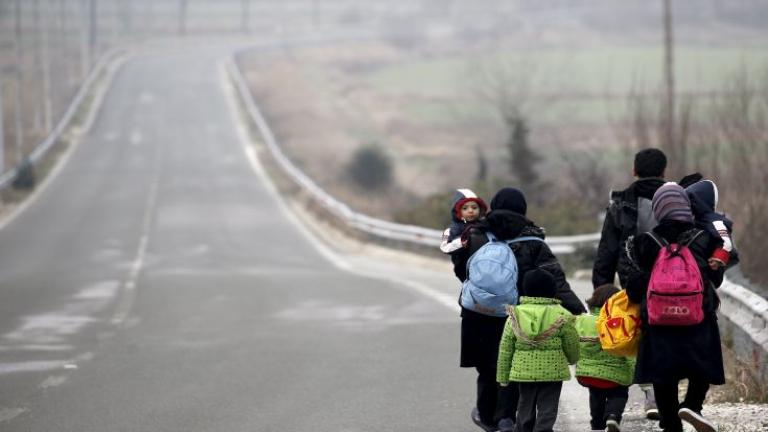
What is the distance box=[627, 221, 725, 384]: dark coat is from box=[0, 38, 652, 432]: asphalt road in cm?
171

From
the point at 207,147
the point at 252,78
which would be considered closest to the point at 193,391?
the point at 207,147

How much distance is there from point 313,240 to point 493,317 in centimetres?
2412

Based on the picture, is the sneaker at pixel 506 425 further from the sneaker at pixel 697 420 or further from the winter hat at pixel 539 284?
the sneaker at pixel 697 420

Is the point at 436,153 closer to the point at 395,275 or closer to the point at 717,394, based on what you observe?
the point at 395,275

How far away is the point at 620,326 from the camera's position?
24.9 feet

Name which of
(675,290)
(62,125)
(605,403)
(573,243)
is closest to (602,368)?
(605,403)

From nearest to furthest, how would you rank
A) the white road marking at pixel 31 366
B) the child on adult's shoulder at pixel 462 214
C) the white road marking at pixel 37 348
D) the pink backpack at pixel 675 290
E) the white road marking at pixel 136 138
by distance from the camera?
the pink backpack at pixel 675 290 < the child on adult's shoulder at pixel 462 214 < the white road marking at pixel 31 366 < the white road marking at pixel 37 348 < the white road marking at pixel 136 138

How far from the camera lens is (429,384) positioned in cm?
1070

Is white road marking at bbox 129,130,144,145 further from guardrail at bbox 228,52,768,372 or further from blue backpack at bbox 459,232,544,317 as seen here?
blue backpack at bbox 459,232,544,317

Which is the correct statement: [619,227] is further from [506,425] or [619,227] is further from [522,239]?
[506,425]

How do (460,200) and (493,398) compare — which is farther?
(493,398)

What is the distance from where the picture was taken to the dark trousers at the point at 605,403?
7996 mm

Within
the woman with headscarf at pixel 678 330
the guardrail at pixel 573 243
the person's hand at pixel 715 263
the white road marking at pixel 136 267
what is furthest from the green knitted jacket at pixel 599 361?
the white road marking at pixel 136 267

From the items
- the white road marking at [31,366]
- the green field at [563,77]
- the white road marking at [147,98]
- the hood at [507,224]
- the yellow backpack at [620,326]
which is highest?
→ the hood at [507,224]
